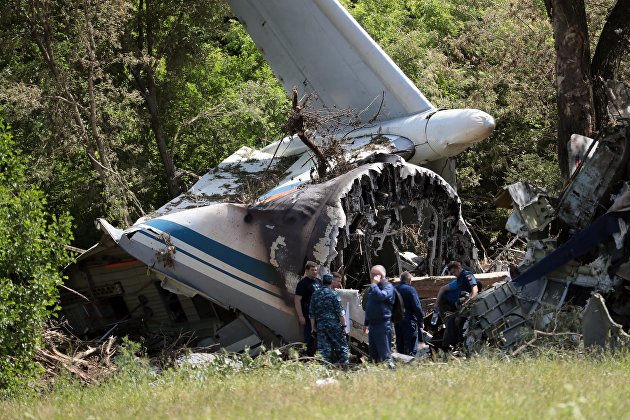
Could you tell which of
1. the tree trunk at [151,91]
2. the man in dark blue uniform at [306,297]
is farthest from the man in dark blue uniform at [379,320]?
the tree trunk at [151,91]

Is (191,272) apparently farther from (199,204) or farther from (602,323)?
(602,323)

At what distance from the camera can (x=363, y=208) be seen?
51.1 feet

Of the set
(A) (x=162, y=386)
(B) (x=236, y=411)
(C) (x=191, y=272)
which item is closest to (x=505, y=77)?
(C) (x=191, y=272)

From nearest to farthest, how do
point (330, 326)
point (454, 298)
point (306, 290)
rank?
point (330, 326)
point (306, 290)
point (454, 298)

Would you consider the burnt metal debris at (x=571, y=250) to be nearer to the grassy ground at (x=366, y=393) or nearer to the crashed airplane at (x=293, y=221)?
the crashed airplane at (x=293, y=221)

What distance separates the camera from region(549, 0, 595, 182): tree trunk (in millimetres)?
18750

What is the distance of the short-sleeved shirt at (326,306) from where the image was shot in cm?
1261

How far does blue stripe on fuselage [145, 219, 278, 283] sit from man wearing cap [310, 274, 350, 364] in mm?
2292

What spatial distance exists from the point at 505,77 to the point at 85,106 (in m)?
10.6

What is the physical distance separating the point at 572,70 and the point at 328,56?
221 inches

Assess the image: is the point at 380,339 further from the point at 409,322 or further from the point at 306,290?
the point at 306,290

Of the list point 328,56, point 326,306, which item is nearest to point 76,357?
point 326,306

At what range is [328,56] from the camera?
22.0m

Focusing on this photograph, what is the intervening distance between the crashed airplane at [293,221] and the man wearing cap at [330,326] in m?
1.29
